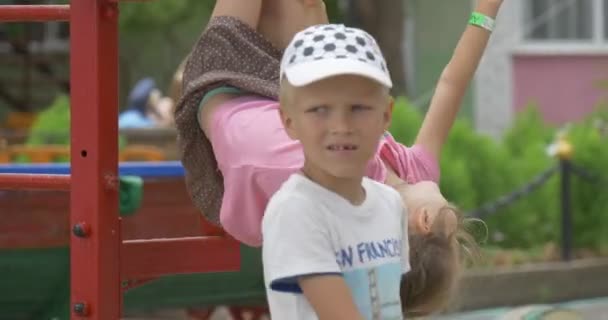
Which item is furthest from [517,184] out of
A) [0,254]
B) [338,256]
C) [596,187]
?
[338,256]

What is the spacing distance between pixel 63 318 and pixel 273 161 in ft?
8.31

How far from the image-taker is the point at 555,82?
1994cm

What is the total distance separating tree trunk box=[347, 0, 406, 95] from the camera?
52.6ft

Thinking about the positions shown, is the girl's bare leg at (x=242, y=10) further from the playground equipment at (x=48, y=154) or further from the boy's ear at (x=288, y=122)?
the playground equipment at (x=48, y=154)

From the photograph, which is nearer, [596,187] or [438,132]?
[438,132]

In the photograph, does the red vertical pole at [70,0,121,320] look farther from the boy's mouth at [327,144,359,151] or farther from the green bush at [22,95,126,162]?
the green bush at [22,95,126,162]

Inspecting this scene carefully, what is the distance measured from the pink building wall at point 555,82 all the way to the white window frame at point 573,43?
76 millimetres

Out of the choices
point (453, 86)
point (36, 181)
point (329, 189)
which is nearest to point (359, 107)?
point (329, 189)

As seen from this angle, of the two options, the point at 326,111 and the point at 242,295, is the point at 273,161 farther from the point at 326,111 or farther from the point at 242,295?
the point at 242,295

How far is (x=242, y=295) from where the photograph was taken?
6.66 m

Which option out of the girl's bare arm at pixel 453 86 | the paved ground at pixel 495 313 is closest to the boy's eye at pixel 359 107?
the girl's bare arm at pixel 453 86

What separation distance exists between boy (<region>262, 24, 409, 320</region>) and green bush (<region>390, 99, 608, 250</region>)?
8.35m

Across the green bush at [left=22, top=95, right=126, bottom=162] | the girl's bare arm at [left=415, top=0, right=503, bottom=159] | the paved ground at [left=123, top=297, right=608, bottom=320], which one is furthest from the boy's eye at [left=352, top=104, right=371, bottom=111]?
the green bush at [left=22, top=95, right=126, bottom=162]

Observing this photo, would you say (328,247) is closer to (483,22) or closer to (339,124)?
(339,124)
